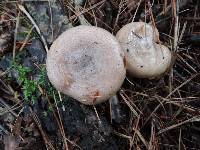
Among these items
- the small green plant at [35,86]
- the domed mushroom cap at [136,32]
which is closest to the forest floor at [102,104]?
the small green plant at [35,86]

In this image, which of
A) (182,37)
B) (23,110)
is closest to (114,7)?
(182,37)

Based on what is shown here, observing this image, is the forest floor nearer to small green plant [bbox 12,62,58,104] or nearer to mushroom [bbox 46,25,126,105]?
small green plant [bbox 12,62,58,104]

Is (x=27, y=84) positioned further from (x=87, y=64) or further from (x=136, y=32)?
(x=136, y=32)

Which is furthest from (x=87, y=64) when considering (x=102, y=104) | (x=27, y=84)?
(x=27, y=84)

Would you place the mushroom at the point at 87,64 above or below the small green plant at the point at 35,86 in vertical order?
above

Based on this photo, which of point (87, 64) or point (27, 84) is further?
point (27, 84)

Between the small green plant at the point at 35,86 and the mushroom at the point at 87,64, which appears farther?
the small green plant at the point at 35,86

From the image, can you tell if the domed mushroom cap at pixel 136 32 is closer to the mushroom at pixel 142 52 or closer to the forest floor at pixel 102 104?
the mushroom at pixel 142 52
